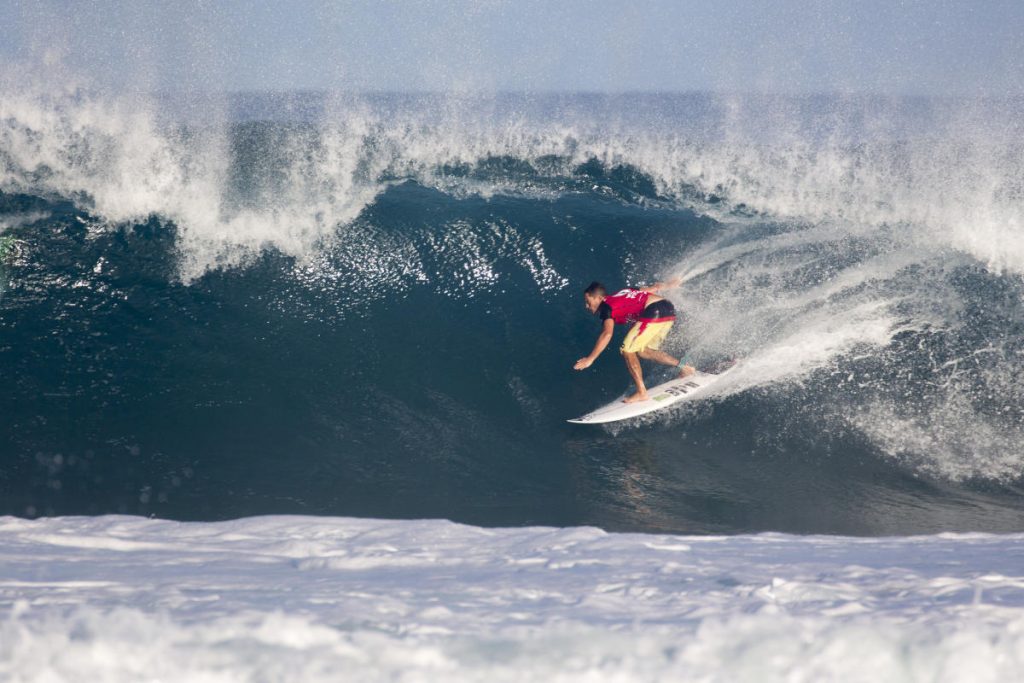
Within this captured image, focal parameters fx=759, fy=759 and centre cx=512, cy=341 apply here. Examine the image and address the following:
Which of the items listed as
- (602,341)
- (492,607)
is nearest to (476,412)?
(602,341)

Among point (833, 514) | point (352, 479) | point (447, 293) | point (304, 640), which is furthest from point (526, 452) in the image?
point (304, 640)

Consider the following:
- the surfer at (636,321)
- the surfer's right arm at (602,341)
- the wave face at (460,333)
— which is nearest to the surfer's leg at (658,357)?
the surfer at (636,321)

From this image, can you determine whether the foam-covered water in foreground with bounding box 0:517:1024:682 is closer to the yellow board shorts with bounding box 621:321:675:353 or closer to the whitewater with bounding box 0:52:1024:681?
the whitewater with bounding box 0:52:1024:681

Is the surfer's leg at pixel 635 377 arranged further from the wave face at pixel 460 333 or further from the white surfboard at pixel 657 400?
the wave face at pixel 460 333

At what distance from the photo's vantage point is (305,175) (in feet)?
32.4

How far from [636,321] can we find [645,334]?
15 cm

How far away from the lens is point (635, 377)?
22.5 feet

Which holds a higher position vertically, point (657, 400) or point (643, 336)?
point (643, 336)

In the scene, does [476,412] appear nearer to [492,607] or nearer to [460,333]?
[460,333]

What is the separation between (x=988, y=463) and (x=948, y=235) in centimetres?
377

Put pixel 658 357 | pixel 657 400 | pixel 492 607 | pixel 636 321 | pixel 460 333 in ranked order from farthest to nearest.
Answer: pixel 460 333
pixel 658 357
pixel 636 321
pixel 657 400
pixel 492 607

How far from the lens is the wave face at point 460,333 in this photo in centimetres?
561

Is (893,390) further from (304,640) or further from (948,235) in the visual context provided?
(304,640)

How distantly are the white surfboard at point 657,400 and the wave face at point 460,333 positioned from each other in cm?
13
